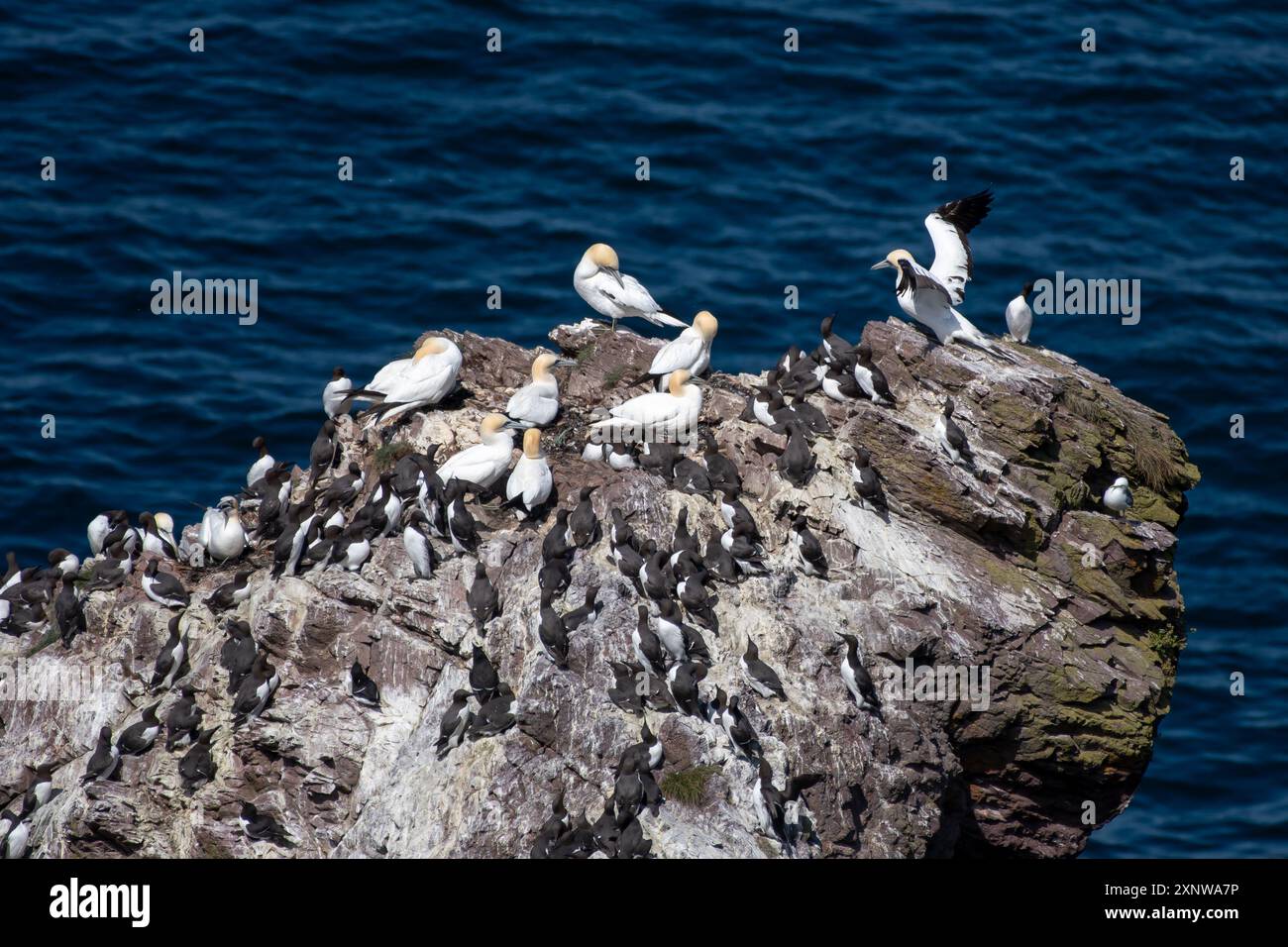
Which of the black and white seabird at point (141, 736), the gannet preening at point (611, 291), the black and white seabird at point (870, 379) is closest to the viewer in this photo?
the black and white seabird at point (141, 736)

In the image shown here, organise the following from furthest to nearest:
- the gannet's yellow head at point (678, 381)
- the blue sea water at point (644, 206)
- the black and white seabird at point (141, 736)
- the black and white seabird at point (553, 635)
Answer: the blue sea water at point (644, 206)
the gannet's yellow head at point (678, 381)
the black and white seabird at point (141, 736)
the black and white seabird at point (553, 635)

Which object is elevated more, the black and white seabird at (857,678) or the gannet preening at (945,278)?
the gannet preening at (945,278)

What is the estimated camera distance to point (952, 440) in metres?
17.4

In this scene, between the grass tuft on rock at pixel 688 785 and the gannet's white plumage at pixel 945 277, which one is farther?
the gannet's white plumage at pixel 945 277

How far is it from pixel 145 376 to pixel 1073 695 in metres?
21.6

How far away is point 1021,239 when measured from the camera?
124 ft

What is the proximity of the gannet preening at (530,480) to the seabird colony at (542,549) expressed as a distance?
0.02 metres

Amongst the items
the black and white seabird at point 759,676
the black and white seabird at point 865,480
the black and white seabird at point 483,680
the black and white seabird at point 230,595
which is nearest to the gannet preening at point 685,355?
the black and white seabird at point 865,480

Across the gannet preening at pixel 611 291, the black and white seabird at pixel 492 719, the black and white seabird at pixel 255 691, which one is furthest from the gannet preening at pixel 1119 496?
the black and white seabird at pixel 255 691

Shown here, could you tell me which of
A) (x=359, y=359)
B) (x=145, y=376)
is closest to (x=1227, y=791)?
(x=359, y=359)

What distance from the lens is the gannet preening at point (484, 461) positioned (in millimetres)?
17094

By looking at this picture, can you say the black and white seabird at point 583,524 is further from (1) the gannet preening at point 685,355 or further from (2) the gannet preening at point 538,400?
(1) the gannet preening at point 685,355

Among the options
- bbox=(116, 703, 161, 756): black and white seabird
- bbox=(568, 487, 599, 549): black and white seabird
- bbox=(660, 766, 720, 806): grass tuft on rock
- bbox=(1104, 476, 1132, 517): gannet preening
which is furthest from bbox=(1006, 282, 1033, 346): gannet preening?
bbox=(116, 703, 161, 756): black and white seabird

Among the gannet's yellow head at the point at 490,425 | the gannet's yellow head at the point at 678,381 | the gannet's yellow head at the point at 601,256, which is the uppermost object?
the gannet's yellow head at the point at 601,256
